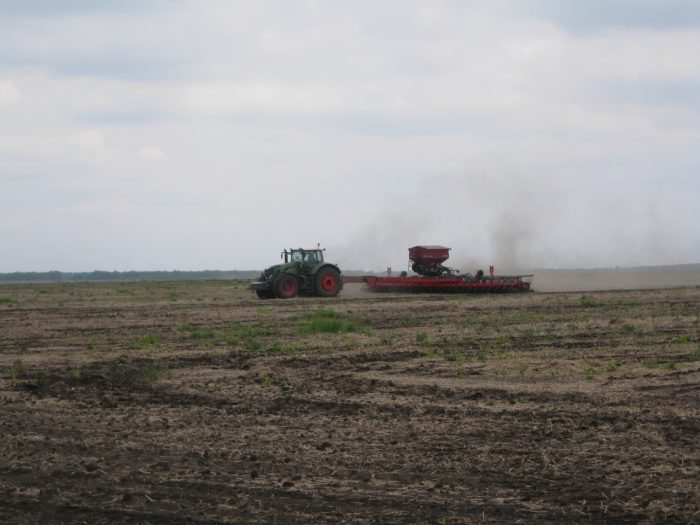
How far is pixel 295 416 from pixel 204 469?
118 inches

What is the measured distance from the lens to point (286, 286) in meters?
39.2

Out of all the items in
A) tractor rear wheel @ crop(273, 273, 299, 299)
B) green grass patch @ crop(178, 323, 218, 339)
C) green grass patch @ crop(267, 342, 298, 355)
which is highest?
tractor rear wheel @ crop(273, 273, 299, 299)

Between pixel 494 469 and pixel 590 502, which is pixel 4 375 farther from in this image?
pixel 590 502

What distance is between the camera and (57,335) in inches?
953

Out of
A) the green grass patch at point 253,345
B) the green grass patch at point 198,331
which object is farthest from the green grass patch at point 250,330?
the green grass patch at point 253,345

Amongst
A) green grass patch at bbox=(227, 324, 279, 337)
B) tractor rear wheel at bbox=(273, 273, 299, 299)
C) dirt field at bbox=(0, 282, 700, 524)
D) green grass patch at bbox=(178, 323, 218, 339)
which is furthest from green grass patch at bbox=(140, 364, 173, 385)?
tractor rear wheel at bbox=(273, 273, 299, 299)

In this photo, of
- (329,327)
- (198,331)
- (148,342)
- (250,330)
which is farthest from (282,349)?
(198,331)

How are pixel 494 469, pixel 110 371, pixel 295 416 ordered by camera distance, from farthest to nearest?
pixel 110 371 < pixel 295 416 < pixel 494 469

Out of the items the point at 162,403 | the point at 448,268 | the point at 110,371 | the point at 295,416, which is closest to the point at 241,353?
the point at 110,371

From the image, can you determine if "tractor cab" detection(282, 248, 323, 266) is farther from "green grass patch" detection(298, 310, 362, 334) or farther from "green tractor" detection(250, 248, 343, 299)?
"green grass patch" detection(298, 310, 362, 334)

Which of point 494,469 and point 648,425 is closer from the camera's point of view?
point 494,469

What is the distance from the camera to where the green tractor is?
39.2 metres

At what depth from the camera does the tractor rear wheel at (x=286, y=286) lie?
39.0 m

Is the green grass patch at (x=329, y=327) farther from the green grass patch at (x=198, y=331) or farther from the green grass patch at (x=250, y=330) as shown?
the green grass patch at (x=198, y=331)
